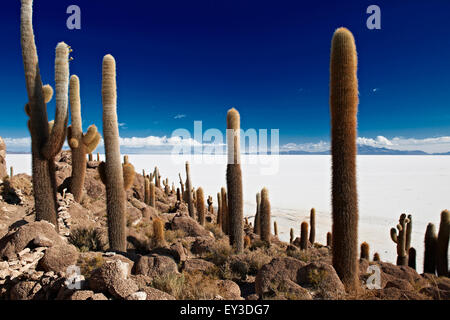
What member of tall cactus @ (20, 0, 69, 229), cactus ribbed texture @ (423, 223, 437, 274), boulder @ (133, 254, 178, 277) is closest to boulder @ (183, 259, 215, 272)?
boulder @ (133, 254, 178, 277)

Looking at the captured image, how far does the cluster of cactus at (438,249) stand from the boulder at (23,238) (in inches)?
575

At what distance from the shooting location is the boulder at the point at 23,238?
573cm

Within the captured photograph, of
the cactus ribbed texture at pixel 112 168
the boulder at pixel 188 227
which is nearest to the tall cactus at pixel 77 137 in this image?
the cactus ribbed texture at pixel 112 168

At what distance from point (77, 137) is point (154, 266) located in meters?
9.37

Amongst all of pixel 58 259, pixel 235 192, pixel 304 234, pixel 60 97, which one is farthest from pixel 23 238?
pixel 304 234

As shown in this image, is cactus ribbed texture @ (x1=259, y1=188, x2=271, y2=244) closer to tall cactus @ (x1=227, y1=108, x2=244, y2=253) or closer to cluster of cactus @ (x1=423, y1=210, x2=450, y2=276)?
tall cactus @ (x1=227, y1=108, x2=244, y2=253)

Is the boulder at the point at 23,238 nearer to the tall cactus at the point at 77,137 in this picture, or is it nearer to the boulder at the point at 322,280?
the boulder at the point at 322,280

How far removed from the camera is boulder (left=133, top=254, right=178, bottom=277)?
6.10 metres

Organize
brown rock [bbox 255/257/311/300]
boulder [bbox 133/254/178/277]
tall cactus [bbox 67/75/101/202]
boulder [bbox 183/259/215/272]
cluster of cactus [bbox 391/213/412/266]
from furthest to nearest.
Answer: cluster of cactus [bbox 391/213/412/266], tall cactus [bbox 67/75/101/202], boulder [bbox 183/259/215/272], boulder [bbox 133/254/178/277], brown rock [bbox 255/257/311/300]

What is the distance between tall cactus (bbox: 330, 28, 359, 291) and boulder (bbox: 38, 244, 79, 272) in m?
6.01

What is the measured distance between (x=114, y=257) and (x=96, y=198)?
996cm

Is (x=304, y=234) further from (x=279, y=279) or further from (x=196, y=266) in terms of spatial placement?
(x=279, y=279)
